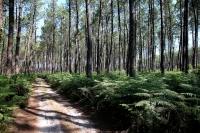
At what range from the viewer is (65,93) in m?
14.0

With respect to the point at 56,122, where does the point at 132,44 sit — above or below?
above

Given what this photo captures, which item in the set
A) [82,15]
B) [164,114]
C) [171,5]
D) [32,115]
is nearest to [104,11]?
[82,15]

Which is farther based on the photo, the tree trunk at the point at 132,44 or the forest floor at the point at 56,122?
the tree trunk at the point at 132,44

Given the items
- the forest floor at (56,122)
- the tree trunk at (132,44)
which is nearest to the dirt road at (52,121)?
the forest floor at (56,122)

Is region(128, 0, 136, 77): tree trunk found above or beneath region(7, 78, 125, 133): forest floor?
above

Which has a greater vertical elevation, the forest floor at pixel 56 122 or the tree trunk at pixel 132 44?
the tree trunk at pixel 132 44

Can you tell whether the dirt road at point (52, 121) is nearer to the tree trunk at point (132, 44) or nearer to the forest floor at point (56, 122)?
the forest floor at point (56, 122)

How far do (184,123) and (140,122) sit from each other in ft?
3.78

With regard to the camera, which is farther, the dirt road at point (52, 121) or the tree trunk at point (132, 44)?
the tree trunk at point (132, 44)

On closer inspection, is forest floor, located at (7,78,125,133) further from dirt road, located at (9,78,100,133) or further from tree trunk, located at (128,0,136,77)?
tree trunk, located at (128,0,136,77)

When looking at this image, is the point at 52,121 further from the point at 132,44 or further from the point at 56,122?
the point at 132,44

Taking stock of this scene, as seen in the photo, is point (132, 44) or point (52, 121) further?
point (132, 44)

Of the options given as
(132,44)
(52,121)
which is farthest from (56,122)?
(132,44)

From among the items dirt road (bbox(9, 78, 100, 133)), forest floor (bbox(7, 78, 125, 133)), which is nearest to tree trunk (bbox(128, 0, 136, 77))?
forest floor (bbox(7, 78, 125, 133))
